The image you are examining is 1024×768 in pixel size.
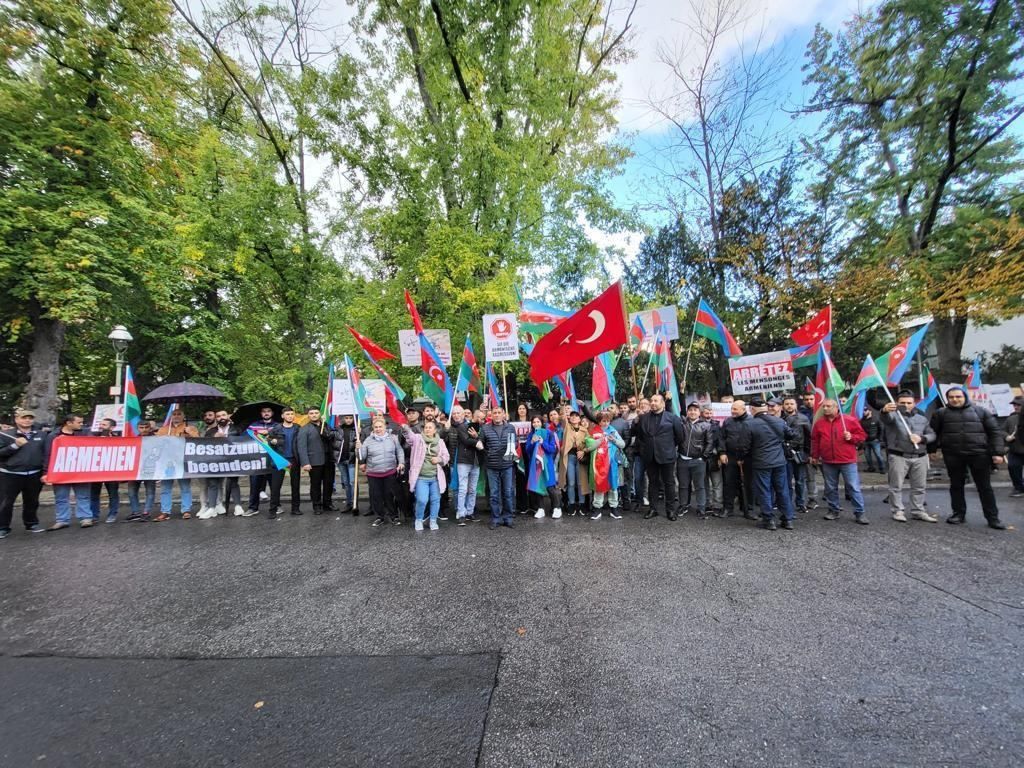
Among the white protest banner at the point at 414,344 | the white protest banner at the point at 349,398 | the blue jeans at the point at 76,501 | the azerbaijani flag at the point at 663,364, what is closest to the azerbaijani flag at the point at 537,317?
the white protest banner at the point at 414,344

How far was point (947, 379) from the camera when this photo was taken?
14.7 meters

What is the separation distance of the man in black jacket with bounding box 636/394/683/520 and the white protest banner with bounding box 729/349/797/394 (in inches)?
137

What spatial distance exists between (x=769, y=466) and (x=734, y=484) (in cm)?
90

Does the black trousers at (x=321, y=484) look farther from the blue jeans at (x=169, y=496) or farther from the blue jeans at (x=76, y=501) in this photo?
the blue jeans at (x=76, y=501)

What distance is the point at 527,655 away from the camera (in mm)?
3355

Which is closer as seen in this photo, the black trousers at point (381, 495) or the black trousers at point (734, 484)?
the black trousers at point (734, 484)

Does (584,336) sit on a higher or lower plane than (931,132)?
lower

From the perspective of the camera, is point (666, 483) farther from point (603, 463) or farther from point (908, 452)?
point (908, 452)

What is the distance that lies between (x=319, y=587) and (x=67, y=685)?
2018 millimetres

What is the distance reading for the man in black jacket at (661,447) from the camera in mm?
7508

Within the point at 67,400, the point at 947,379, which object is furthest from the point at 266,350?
the point at 947,379

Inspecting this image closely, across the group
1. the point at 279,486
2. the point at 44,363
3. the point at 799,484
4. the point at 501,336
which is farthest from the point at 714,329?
the point at 44,363

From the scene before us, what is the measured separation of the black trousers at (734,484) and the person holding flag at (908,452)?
2066mm

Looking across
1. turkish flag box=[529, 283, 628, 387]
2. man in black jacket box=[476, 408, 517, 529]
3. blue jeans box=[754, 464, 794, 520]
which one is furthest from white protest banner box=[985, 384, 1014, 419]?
man in black jacket box=[476, 408, 517, 529]
